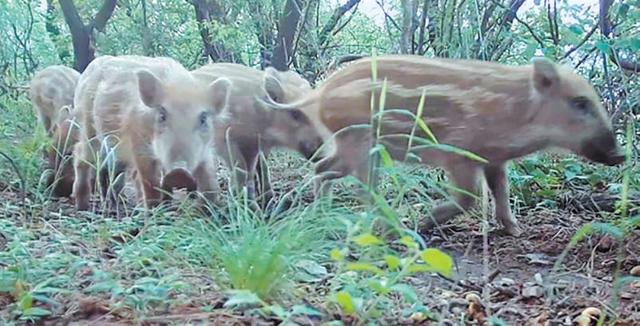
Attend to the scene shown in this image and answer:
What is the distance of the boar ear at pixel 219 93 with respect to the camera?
449 cm

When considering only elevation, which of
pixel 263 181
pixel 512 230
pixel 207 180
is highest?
pixel 207 180

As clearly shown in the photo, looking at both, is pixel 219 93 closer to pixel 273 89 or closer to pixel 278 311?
pixel 273 89

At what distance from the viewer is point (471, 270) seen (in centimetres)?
329

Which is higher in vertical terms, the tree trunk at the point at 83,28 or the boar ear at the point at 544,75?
the tree trunk at the point at 83,28

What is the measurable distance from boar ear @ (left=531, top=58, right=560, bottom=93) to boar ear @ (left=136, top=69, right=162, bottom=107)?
186 cm

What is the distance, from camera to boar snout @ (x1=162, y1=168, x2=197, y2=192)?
3.97 meters

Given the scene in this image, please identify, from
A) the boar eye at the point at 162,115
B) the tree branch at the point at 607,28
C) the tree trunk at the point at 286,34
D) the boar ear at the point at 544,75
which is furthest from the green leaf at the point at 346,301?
the tree trunk at the point at 286,34

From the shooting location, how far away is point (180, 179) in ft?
13.1

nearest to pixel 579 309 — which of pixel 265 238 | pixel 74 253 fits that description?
pixel 265 238

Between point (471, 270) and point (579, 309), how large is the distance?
2.36ft

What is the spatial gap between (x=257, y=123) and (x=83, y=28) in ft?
10.7

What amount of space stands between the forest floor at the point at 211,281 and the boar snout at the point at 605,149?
431 mm

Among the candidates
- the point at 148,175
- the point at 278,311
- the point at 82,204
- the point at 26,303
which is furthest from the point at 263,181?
the point at 278,311

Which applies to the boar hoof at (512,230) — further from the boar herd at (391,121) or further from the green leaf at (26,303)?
the green leaf at (26,303)
